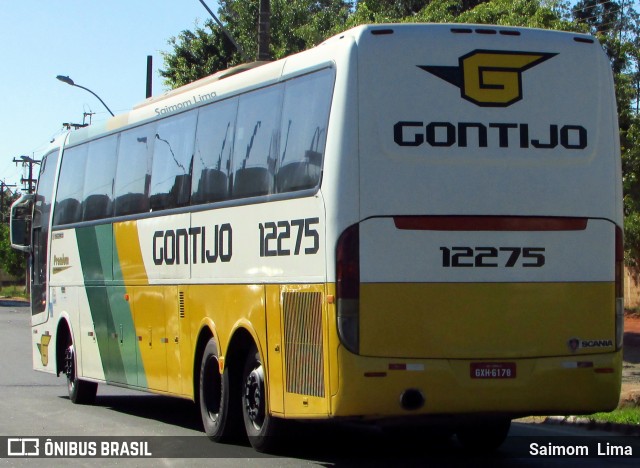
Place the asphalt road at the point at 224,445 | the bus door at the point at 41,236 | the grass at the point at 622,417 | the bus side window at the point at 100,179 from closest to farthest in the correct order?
the asphalt road at the point at 224,445, the grass at the point at 622,417, the bus side window at the point at 100,179, the bus door at the point at 41,236

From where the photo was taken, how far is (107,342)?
15852mm

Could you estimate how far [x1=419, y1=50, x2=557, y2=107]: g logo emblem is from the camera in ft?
32.6

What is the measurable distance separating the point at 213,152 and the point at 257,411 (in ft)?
8.96

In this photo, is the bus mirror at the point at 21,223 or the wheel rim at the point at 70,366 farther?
the bus mirror at the point at 21,223

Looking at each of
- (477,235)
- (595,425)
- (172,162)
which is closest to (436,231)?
(477,235)

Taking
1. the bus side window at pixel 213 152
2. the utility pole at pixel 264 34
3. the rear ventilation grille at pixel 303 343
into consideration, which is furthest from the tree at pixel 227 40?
the rear ventilation grille at pixel 303 343

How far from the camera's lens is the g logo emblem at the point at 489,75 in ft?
32.6

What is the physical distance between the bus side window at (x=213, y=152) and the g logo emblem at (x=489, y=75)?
293 centimetres

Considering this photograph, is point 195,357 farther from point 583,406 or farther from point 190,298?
point 583,406

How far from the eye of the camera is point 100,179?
52.8 feet

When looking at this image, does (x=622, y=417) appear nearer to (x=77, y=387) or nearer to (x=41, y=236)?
(x=77, y=387)

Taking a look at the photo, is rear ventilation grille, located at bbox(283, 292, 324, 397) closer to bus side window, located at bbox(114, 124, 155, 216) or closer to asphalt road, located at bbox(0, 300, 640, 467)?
asphalt road, located at bbox(0, 300, 640, 467)

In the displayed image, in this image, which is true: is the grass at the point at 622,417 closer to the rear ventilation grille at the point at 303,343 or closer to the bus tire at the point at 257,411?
the bus tire at the point at 257,411

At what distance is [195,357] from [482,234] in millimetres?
4151
